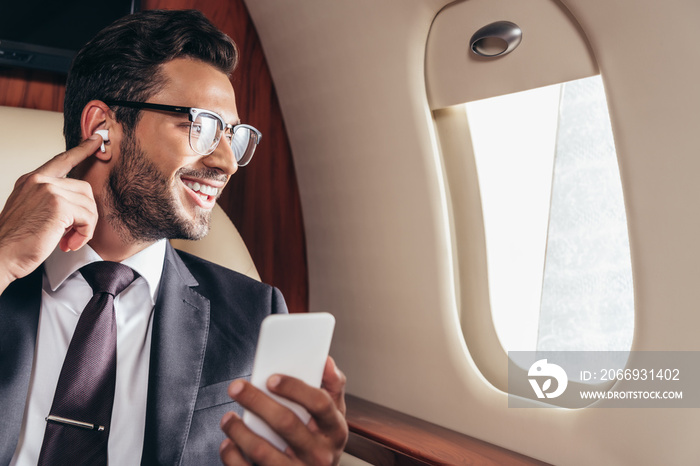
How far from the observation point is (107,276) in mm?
1229

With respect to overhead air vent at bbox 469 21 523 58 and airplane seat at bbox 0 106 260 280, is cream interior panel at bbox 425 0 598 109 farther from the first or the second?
airplane seat at bbox 0 106 260 280

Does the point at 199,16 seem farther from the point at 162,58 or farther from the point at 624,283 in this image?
the point at 624,283

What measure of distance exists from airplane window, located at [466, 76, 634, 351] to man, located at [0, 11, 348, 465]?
0.94 m

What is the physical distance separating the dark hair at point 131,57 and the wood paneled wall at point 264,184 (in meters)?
0.89

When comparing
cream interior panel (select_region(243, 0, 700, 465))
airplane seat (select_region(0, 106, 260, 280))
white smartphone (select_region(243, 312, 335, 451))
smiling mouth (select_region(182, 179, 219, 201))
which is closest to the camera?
white smartphone (select_region(243, 312, 335, 451))

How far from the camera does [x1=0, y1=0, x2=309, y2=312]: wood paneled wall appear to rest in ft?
7.82

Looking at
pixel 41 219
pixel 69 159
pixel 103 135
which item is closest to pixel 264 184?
pixel 103 135

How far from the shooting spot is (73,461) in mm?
1062

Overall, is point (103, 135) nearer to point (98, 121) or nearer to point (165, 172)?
point (98, 121)

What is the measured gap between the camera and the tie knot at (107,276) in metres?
1.22

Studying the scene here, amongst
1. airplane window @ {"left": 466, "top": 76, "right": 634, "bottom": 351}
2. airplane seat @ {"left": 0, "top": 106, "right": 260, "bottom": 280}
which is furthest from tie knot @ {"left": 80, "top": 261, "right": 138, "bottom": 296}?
airplane window @ {"left": 466, "top": 76, "right": 634, "bottom": 351}

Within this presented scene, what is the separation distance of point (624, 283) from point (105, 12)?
1.96m

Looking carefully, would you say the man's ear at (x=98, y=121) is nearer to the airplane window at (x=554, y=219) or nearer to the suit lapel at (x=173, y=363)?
the suit lapel at (x=173, y=363)

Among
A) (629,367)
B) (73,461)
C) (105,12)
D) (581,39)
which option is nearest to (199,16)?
(105,12)
